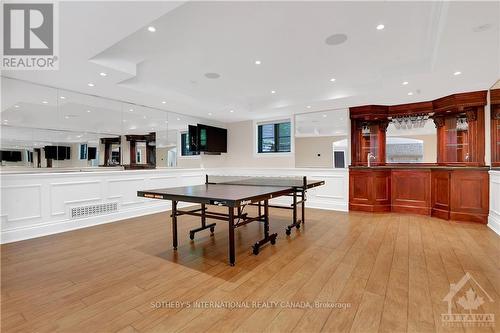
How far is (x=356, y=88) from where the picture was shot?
4859 mm

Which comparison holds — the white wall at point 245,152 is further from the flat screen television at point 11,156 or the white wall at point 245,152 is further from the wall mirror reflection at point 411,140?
the flat screen television at point 11,156

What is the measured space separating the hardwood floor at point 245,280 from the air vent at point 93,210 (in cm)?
39

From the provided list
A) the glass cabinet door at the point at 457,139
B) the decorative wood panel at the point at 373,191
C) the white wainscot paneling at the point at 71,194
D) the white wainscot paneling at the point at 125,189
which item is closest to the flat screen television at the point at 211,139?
the white wainscot paneling at the point at 125,189

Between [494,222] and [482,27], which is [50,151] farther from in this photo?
[494,222]

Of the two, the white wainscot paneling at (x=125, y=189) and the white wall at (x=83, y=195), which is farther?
the white wainscot paneling at (x=125, y=189)

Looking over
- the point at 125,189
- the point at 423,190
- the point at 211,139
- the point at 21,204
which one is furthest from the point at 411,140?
the point at 21,204

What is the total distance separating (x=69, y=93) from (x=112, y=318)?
436cm

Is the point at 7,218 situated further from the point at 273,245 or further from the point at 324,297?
the point at 324,297

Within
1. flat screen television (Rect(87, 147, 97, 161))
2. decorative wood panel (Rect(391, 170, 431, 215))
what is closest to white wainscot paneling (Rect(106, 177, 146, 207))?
flat screen television (Rect(87, 147, 97, 161))

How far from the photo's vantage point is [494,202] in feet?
13.9

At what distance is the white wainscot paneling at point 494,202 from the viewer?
405 cm

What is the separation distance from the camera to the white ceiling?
2445 millimetres

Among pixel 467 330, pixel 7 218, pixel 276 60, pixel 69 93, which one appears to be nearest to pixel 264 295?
pixel 467 330

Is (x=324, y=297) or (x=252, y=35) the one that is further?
(x=252, y=35)
